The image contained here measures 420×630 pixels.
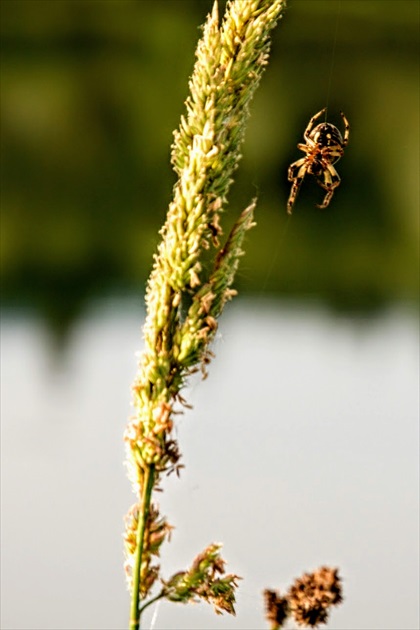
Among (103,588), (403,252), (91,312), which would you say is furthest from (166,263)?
(403,252)

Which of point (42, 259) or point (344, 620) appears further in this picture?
point (42, 259)

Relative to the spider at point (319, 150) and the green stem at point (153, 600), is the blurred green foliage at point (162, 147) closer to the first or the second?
the spider at point (319, 150)

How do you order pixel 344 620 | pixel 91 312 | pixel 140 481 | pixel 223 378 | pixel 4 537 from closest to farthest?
pixel 140 481 < pixel 344 620 < pixel 4 537 < pixel 223 378 < pixel 91 312

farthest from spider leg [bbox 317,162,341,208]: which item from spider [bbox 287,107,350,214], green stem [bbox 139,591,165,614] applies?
green stem [bbox 139,591,165,614]

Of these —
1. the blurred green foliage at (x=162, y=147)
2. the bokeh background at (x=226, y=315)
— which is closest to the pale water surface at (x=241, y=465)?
the bokeh background at (x=226, y=315)

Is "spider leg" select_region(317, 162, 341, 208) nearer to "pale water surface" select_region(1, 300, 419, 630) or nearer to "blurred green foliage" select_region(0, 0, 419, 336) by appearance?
"pale water surface" select_region(1, 300, 419, 630)

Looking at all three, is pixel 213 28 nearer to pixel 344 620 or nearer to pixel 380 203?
pixel 344 620

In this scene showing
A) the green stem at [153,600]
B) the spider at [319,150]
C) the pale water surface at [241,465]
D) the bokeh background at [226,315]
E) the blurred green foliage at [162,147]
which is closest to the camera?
the green stem at [153,600]

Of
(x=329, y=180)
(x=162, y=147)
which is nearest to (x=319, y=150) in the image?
(x=329, y=180)
